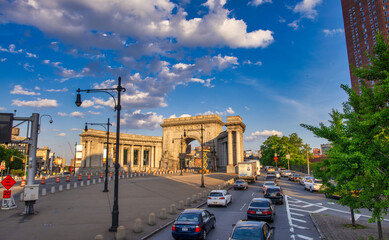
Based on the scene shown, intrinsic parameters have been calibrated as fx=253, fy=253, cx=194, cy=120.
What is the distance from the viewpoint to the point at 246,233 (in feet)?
32.7

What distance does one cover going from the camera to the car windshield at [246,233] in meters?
9.79

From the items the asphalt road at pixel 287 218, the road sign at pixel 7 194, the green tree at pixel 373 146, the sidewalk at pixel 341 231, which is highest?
the green tree at pixel 373 146

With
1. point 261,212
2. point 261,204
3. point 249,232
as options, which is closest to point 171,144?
point 261,204

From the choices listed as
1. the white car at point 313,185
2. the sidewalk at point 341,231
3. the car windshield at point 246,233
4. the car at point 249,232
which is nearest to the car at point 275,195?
the sidewalk at point 341,231

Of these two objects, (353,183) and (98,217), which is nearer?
(353,183)

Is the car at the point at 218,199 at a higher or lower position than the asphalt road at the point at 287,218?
higher

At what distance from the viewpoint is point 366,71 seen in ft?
33.4

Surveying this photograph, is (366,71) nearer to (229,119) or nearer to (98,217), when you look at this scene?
(98,217)

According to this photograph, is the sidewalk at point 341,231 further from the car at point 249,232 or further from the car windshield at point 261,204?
the car at point 249,232

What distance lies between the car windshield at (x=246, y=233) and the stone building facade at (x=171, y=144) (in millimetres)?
63156

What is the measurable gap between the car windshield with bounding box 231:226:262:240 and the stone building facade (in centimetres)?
6316

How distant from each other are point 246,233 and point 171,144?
88.3m

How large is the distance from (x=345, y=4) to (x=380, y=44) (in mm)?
138522

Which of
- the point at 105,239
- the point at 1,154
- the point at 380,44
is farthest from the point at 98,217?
the point at 1,154
